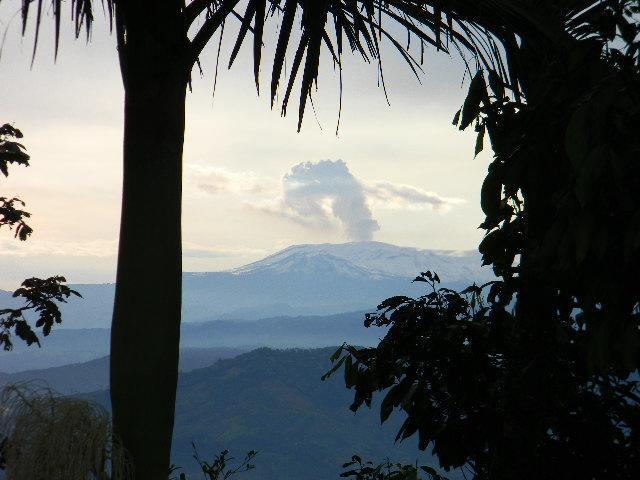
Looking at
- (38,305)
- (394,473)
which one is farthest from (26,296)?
(394,473)

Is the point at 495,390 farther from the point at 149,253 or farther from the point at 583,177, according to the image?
the point at 583,177

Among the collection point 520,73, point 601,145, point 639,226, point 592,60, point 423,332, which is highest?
point 520,73

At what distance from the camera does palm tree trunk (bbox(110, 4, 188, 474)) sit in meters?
2.54

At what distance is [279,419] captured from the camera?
172 m

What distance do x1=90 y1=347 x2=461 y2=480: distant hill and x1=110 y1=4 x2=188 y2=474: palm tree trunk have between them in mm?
144262

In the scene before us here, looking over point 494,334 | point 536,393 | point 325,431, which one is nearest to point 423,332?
point 494,334

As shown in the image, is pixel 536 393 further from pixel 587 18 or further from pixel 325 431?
pixel 325 431

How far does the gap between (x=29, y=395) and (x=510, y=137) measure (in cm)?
185

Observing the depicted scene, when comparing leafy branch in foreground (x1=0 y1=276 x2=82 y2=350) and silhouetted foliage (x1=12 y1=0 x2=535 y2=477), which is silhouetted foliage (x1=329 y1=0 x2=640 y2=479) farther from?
leafy branch in foreground (x1=0 y1=276 x2=82 y2=350)

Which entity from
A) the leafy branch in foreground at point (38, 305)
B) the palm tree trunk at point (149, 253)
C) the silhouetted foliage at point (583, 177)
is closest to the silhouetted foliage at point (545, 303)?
the silhouetted foliage at point (583, 177)

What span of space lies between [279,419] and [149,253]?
17549 centimetres

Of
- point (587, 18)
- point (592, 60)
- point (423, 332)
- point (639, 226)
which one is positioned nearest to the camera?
point (639, 226)

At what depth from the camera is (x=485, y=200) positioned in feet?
6.45

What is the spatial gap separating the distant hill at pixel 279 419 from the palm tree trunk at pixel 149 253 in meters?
144
